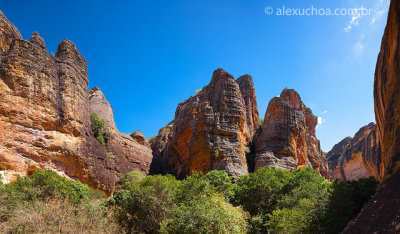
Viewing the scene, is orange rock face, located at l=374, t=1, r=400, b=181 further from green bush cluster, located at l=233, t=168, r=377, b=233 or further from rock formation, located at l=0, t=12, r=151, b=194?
rock formation, located at l=0, t=12, r=151, b=194

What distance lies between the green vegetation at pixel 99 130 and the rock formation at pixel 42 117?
20.4 feet

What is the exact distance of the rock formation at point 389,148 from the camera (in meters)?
6.85

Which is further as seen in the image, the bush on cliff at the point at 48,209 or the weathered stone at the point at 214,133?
the weathered stone at the point at 214,133

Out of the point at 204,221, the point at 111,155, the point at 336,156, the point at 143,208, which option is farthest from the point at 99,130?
the point at 336,156

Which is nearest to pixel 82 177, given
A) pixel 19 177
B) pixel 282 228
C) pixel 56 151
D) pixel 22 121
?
pixel 56 151

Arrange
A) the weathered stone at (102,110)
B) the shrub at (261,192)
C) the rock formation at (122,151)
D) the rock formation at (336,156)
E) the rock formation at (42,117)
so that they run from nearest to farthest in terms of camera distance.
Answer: the rock formation at (42,117) < the shrub at (261,192) < the rock formation at (122,151) < the weathered stone at (102,110) < the rock formation at (336,156)

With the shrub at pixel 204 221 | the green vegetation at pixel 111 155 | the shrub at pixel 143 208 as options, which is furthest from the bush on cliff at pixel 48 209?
the green vegetation at pixel 111 155

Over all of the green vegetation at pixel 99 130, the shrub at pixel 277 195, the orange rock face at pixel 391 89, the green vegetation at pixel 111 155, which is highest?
the green vegetation at pixel 99 130

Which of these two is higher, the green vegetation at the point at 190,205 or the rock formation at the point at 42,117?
the rock formation at the point at 42,117

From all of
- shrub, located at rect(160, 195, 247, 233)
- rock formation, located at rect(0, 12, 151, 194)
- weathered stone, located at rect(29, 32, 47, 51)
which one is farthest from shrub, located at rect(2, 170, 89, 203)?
weathered stone, located at rect(29, 32, 47, 51)

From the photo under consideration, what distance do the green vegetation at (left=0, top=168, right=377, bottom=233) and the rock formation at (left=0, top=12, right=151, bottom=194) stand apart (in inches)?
84.0

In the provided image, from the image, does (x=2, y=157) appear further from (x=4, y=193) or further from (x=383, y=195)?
(x=383, y=195)

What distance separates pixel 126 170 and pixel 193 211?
64.5ft

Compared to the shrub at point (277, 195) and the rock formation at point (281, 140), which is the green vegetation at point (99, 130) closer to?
the shrub at point (277, 195)
